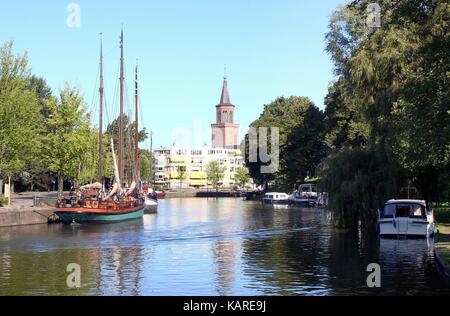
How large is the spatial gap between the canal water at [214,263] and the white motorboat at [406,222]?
0.80 m

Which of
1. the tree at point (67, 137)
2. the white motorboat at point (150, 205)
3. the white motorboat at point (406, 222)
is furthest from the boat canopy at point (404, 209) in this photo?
the white motorboat at point (150, 205)

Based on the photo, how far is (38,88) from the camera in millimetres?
115062

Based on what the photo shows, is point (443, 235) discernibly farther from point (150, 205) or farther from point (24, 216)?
point (150, 205)

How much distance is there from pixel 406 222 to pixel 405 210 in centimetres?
100

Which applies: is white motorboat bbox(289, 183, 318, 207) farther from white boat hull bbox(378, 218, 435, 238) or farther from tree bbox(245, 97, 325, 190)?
white boat hull bbox(378, 218, 435, 238)

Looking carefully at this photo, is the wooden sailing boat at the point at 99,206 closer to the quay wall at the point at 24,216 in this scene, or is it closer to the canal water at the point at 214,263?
the quay wall at the point at 24,216

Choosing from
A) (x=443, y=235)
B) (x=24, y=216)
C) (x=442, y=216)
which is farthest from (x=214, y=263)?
(x=24, y=216)

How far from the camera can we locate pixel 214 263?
27.6 m

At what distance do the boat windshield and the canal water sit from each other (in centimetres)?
169

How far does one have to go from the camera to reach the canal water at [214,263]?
21.0 metres

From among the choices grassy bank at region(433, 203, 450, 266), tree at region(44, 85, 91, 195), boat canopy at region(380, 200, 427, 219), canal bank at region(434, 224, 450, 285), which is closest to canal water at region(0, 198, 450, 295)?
canal bank at region(434, 224, 450, 285)
